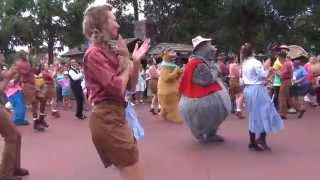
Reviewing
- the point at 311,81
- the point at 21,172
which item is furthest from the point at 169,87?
the point at 21,172

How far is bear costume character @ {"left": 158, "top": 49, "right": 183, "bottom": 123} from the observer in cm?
1245

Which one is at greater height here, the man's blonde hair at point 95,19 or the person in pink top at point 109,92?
the man's blonde hair at point 95,19

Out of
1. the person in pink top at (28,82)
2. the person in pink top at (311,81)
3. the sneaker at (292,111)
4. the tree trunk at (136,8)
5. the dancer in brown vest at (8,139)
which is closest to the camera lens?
the dancer in brown vest at (8,139)

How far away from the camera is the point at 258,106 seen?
8555 mm

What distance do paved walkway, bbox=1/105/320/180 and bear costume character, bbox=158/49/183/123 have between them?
0.83 m

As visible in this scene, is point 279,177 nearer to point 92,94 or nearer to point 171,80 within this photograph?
point 92,94

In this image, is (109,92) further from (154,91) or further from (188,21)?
(188,21)

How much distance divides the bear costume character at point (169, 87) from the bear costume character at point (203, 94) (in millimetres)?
2960

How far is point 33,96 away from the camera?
12.2m

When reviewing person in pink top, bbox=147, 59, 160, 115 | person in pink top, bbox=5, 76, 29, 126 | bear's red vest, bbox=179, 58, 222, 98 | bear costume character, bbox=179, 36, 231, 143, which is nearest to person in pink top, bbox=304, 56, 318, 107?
person in pink top, bbox=147, 59, 160, 115

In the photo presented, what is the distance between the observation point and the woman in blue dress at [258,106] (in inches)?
334

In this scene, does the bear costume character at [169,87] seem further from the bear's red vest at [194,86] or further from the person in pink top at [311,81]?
the person in pink top at [311,81]

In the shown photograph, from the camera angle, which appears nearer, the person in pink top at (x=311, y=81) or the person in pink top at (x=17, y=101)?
the person in pink top at (x=17, y=101)

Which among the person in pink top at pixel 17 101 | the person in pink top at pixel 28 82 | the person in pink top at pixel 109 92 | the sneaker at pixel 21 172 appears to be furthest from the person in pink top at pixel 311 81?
the person in pink top at pixel 109 92
